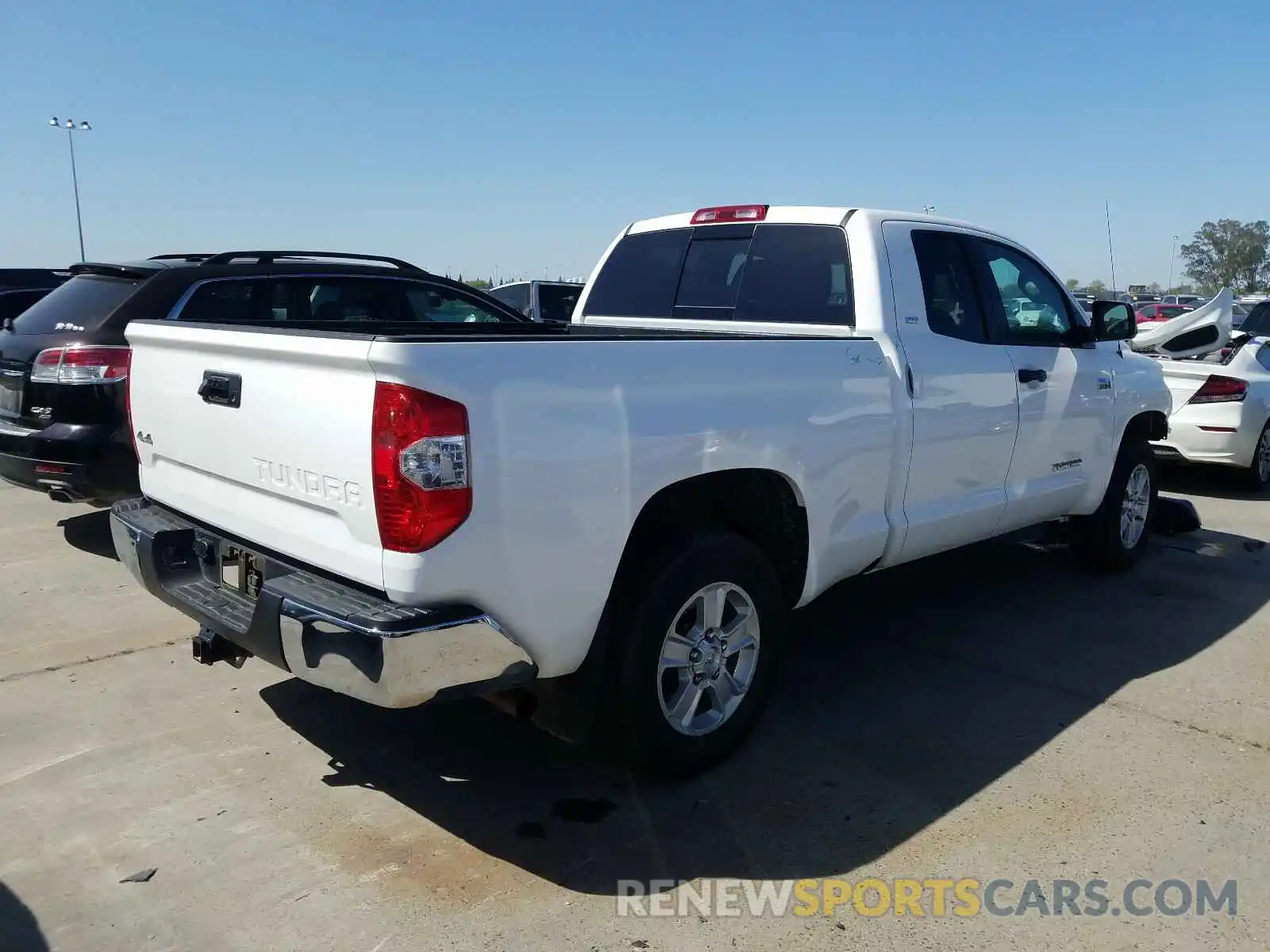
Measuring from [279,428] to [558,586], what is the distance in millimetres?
961

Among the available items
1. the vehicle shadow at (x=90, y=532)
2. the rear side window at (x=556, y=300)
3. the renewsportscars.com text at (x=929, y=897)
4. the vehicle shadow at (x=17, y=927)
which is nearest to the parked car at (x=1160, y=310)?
the rear side window at (x=556, y=300)

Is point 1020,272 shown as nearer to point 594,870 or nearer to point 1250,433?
point 594,870

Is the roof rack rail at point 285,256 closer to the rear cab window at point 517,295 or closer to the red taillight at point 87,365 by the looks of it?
the red taillight at point 87,365

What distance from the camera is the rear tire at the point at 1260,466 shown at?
9.19m

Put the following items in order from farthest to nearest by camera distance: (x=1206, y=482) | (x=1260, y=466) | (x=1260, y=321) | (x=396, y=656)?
(x=1260, y=321) < (x=1206, y=482) < (x=1260, y=466) < (x=396, y=656)

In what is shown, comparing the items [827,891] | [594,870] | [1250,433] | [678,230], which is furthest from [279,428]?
[1250,433]

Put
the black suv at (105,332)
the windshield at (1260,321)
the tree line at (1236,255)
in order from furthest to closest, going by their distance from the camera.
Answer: the tree line at (1236,255), the windshield at (1260,321), the black suv at (105,332)

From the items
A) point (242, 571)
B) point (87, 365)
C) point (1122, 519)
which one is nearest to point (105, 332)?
point (87, 365)

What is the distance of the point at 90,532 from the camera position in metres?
7.11

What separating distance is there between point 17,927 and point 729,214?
395 cm

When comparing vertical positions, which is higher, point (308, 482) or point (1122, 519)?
point (308, 482)

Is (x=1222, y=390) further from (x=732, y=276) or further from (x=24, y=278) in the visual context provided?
(x=24, y=278)

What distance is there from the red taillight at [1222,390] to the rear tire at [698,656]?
682 cm

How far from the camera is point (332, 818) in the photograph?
3.41 meters
